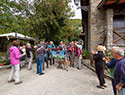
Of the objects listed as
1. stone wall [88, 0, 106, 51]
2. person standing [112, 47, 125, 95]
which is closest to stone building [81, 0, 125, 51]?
stone wall [88, 0, 106, 51]

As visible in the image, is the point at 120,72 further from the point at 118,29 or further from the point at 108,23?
the point at 118,29

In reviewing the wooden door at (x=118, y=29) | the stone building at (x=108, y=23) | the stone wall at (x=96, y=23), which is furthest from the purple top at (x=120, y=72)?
the stone wall at (x=96, y=23)

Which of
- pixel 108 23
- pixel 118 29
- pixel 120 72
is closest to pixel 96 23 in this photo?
pixel 108 23

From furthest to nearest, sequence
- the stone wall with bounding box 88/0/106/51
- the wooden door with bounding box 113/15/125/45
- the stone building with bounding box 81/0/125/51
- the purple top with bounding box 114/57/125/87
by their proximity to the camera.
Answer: the stone wall with bounding box 88/0/106/51
the wooden door with bounding box 113/15/125/45
the stone building with bounding box 81/0/125/51
the purple top with bounding box 114/57/125/87

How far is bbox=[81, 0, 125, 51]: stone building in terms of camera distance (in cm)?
757

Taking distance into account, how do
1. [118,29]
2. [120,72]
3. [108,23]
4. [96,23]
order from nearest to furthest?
[120,72] → [108,23] → [118,29] → [96,23]

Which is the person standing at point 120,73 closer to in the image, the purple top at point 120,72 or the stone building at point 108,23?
the purple top at point 120,72

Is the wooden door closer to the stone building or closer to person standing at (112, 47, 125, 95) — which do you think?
the stone building

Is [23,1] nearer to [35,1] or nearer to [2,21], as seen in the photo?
[35,1]

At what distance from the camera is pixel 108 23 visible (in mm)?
7691

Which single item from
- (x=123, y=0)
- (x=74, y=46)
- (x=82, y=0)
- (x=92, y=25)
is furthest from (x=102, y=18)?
(x=74, y=46)

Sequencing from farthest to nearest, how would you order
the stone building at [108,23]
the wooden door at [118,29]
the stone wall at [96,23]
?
the stone wall at [96,23]
the wooden door at [118,29]
the stone building at [108,23]

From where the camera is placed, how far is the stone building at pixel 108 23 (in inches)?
298

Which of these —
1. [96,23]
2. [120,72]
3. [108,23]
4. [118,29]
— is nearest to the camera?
[120,72]
